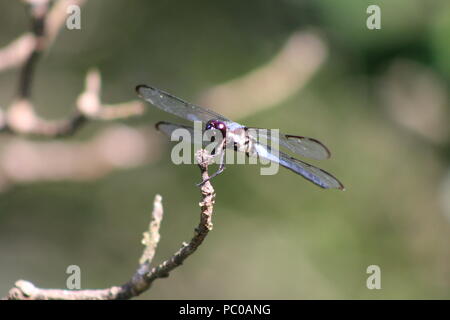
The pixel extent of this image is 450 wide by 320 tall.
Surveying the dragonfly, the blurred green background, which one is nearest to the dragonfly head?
the dragonfly

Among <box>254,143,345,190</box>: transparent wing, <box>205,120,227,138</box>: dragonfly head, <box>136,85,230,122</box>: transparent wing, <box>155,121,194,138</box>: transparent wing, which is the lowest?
<box>254,143,345,190</box>: transparent wing

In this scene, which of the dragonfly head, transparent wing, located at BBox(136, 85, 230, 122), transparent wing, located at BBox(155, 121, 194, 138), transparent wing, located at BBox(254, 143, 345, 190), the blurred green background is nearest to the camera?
the dragonfly head

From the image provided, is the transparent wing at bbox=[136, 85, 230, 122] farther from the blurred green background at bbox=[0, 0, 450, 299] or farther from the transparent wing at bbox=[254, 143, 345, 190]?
the blurred green background at bbox=[0, 0, 450, 299]

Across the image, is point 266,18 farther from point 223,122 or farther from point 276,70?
point 223,122

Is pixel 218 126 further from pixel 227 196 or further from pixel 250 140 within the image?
pixel 227 196

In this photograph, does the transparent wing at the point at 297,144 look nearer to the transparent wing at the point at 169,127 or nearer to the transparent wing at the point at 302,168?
the transparent wing at the point at 302,168

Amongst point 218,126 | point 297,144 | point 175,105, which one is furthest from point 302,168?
point 175,105
